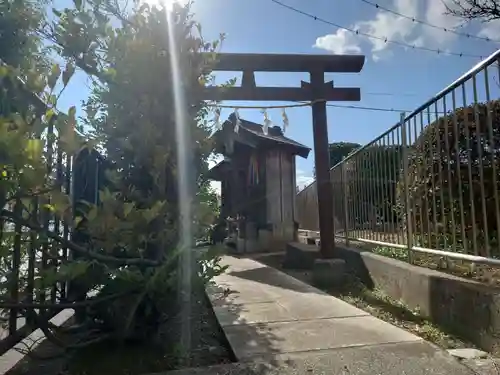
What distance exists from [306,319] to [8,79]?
99.7 inches

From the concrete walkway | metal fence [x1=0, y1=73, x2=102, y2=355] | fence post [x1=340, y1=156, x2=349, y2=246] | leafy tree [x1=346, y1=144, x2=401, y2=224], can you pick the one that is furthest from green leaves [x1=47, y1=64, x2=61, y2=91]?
fence post [x1=340, y1=156, x2=349, y2=246]

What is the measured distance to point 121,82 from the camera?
2.37 meters

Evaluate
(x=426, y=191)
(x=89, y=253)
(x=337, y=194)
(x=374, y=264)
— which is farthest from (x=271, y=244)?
(x=89, y=253)

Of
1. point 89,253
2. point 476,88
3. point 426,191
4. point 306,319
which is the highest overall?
point 476,88

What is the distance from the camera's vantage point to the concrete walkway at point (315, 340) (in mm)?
2035

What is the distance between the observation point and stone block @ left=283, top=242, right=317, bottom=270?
6.30 meters

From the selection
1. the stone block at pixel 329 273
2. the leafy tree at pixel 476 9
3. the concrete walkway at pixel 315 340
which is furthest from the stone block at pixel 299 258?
the leafy tree at pixel 476 9

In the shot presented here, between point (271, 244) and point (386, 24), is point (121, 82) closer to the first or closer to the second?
point (271, 244)

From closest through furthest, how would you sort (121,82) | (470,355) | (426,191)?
1. (470,355)
2. (121,82)
3. (426,191)

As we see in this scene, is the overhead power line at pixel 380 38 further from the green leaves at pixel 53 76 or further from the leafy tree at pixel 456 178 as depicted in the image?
the green leaves at pixel 53 76

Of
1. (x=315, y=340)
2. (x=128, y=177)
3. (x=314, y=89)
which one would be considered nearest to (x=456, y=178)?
(x=315, y=340)

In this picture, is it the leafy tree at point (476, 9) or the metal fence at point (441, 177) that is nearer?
the metal fence at point (441, 177)

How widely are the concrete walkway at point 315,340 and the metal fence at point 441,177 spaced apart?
70 centimetres

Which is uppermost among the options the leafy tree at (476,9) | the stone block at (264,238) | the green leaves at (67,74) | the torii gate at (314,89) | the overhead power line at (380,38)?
the overhead power line at (380,38)
